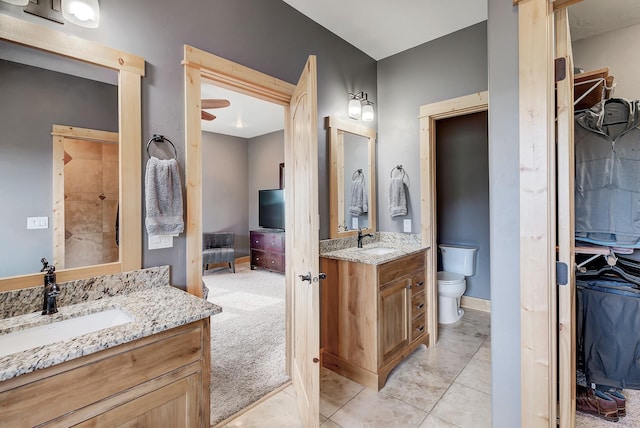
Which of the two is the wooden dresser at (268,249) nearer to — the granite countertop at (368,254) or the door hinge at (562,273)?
the granite countertop at (368,254)

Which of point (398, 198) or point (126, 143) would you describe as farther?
point (398, 198)

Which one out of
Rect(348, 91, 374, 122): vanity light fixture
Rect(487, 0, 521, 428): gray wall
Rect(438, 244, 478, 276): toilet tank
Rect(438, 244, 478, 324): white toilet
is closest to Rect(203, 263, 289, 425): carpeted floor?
Rect(487, 0, 521, 428): gray wall

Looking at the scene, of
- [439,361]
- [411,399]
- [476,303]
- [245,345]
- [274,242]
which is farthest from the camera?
[274,242]

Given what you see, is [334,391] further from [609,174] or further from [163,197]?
[609,174]

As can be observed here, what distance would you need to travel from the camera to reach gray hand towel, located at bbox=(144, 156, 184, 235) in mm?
1523

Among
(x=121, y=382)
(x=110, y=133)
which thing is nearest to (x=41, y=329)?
(x=121, y=382)

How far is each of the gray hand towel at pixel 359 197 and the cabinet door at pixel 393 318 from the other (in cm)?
83

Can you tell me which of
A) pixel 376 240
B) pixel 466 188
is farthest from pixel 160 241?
pixel 466 188

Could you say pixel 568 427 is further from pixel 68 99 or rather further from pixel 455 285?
pixel 68 99

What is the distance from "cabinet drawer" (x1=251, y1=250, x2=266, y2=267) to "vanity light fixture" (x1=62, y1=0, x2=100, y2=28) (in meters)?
4.58

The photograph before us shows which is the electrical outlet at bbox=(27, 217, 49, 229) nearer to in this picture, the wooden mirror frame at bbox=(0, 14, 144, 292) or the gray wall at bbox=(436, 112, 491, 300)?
the wooden mirror frame at bbox=(0, 14, 144, 292)

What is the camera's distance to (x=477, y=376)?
2.26m

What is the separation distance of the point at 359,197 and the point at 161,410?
89.7 inches

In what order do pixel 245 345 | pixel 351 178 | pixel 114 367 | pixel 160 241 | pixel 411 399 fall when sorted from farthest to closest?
pixel 351 178
pixel 245 345
pixel 411 399
pixel 160 241
pixel 114 367
